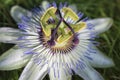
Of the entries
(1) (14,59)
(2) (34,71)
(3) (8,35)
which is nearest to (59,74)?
(2) (34,71)

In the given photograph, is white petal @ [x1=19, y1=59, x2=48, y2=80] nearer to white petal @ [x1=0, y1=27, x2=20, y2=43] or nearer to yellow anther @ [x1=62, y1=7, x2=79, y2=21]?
white petal @ [x1=0, y1=27, x2=20, y2=43]

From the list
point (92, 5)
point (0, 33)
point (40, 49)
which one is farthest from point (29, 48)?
point (92, 5)

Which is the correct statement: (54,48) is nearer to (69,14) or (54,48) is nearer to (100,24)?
(69,14)

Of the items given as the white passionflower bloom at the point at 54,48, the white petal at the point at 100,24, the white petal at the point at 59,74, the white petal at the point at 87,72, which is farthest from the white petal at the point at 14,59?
the white petal at the point at 100,24

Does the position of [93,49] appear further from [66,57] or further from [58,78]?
[58,78]

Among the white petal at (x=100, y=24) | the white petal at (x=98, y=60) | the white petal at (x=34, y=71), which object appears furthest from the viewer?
the white petal at (x=100, y=24)

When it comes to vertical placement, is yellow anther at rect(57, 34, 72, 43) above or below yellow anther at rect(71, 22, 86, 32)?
below

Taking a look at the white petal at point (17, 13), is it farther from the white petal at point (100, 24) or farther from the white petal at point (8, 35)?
the white petal at point (100, 24)

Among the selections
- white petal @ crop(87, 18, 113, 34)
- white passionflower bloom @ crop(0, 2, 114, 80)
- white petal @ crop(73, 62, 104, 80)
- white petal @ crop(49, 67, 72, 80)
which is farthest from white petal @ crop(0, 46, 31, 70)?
white petal @ crop(87, 18, 113, 34)
